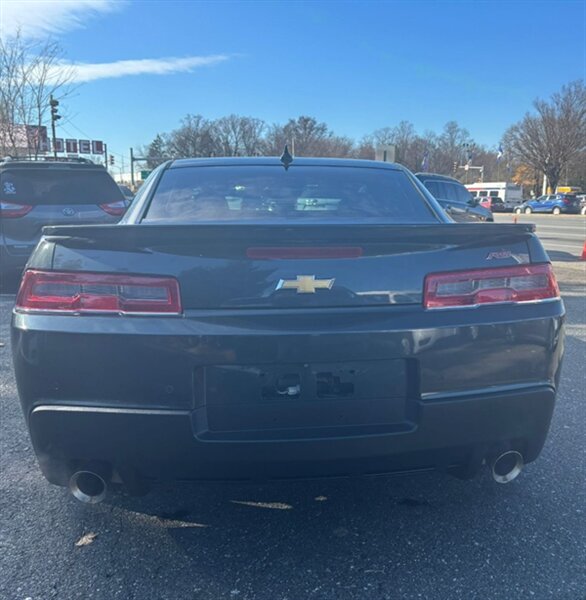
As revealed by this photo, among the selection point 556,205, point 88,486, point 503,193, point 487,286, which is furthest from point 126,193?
point 503,193

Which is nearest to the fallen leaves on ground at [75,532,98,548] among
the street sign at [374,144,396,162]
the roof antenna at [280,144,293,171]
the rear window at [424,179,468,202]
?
the roof antenna at [280,144,293,171]

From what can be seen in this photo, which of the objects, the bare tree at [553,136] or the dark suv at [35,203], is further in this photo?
the bare tree at [553,136]

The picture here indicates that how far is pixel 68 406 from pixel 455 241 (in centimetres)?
150

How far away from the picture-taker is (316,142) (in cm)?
6988

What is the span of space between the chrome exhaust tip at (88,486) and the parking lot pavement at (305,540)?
291mm

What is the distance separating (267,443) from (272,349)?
336 millimetres

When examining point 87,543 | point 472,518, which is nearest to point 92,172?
point 87,543

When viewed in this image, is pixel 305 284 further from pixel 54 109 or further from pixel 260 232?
pixel 54 109

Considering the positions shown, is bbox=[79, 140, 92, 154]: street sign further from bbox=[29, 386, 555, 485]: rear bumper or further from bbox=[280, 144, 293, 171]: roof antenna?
bbox=[29, 386, 555, 485]: rear bumper

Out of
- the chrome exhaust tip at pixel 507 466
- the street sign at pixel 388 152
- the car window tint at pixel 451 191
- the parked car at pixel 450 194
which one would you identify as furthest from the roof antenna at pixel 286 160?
the street sign at pixel 388 152

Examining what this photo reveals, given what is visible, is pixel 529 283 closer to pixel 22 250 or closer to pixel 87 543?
pixel 87 543

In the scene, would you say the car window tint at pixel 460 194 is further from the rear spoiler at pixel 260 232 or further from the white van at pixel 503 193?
the white van at pixel 503 193

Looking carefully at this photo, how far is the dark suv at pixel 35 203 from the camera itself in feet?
24.4

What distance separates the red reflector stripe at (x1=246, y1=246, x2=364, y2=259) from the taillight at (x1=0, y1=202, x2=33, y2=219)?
6.55 m
